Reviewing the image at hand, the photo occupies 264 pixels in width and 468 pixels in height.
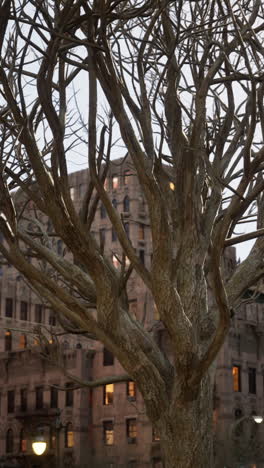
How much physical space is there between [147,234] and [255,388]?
25936 millimetres

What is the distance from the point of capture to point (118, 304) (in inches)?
463

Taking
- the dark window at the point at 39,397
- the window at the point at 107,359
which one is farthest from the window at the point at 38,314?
the window at the point at 107,359

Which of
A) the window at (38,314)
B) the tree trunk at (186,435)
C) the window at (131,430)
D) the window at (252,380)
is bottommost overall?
the window at (131,430)

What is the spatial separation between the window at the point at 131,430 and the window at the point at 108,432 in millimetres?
1322

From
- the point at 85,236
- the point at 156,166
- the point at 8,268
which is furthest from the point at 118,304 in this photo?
the point at 8,268

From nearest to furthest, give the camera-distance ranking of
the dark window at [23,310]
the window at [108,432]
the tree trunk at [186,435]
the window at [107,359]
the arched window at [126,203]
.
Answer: the tree trunk at [186,435] → the window at [108,432] → the window at [107,359] → the dark window at [23,310] → the arched window at [126,203]

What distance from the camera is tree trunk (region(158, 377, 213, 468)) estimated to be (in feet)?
37.2

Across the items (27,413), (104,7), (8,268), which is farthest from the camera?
(8,268)

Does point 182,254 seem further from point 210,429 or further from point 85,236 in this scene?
point 210,429

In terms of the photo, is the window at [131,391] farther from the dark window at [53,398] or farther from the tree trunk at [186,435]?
the tree trunk at [186,435]

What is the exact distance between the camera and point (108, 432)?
189 feet

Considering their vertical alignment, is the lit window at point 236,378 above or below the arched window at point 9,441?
above

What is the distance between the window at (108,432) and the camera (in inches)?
2232

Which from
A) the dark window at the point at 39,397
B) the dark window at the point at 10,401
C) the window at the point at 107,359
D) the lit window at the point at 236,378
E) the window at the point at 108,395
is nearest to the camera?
the lit window at the point at 236,378
